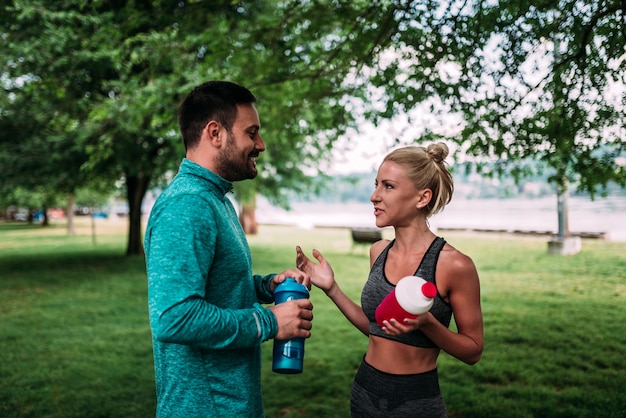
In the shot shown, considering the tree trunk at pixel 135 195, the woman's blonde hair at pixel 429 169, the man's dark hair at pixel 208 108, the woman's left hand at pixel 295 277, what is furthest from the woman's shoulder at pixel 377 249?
the tree trunk at pixel 135 195

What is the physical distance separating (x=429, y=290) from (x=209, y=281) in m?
0.79

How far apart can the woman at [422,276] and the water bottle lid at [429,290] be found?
0.33m

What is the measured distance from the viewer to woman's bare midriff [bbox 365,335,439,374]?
2330 mm

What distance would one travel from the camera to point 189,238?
5.70ft

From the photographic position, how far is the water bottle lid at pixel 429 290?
178 cm

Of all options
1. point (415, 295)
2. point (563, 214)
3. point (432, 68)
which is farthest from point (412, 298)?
point (563, 214)

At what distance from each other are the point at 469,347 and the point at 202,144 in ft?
4.56

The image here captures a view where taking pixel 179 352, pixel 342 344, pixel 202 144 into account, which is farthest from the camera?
pixel 342 344

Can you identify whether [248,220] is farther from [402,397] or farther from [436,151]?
[402,397]

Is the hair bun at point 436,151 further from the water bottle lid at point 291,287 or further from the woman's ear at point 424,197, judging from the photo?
the water bottle lid at point 291,287

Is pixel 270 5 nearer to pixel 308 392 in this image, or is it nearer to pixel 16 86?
pixel 16 86

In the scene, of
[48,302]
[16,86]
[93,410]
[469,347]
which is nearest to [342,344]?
[93,410]

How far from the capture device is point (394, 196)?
2436 millimetres

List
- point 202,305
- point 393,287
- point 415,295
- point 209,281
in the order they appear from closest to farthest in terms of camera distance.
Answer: point 202,305
point 415,295
point 209,281
point 393,287
